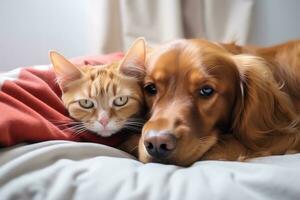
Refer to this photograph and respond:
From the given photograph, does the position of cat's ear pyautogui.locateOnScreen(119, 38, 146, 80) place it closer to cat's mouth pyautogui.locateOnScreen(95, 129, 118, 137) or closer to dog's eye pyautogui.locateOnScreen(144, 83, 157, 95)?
dog's eye pyautogui.locateOnScreen(144, 83, 157, 95)

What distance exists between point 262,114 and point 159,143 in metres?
0.41

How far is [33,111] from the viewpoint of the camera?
1205 mm

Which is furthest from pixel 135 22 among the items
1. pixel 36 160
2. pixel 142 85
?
pixel 36 160

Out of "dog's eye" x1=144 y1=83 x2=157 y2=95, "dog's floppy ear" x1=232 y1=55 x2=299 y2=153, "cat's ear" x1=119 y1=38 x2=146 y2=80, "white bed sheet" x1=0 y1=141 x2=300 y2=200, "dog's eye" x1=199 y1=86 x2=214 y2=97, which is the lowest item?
"dog's floppy ear" x1=232 y1=55 x2=299 y2=153

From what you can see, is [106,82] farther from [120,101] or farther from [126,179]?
[126,179]

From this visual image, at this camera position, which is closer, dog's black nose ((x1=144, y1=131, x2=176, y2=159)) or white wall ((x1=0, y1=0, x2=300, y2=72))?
dog's black nose ((x1=144, y1=131, x2=176, y2=159))

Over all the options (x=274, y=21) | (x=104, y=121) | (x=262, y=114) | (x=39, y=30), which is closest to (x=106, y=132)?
(x=104, y=121)

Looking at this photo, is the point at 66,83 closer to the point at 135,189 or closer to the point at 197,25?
the point at 135,189

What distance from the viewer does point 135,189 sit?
3.14 feet

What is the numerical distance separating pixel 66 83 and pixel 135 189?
22.9 inches

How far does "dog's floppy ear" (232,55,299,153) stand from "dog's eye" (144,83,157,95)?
0.26 m

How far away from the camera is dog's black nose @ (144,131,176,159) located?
114 cm

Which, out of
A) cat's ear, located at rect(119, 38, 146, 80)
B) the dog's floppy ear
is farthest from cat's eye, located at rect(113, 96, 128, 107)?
the dog's floppy ear

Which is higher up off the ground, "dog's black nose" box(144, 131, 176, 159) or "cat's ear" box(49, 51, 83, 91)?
"cat's ear" box(49, 51, 83, 91)
